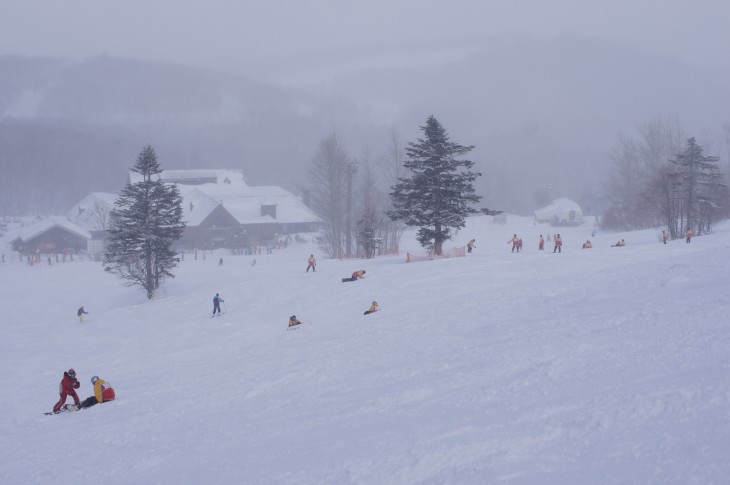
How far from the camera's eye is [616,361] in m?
10.3

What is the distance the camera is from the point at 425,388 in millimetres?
11086

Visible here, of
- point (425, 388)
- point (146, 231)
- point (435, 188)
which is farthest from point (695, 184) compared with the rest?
point (425, 388)

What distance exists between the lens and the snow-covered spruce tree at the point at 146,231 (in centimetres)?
3628

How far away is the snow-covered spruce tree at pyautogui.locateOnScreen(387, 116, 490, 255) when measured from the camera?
3594 centimetres

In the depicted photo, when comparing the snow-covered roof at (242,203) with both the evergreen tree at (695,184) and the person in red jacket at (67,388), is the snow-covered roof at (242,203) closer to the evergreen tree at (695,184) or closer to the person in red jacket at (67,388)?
the evergreen tree at (695,184)

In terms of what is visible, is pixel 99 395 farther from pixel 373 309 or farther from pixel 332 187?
pixel 332 187

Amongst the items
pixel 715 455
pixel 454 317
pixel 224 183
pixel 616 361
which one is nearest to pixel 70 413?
pixel 454 317

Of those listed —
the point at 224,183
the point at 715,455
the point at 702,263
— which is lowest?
the point at 715,455

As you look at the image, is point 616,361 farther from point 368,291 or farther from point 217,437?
point 368,291

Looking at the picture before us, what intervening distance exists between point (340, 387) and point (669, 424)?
669 centimetres

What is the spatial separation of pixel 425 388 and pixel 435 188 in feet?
83.5

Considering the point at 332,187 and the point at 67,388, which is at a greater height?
the point at 332,187

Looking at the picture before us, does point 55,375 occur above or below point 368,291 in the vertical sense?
below

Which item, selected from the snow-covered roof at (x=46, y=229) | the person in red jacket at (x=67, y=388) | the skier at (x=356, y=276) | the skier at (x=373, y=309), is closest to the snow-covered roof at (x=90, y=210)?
the snow-covered roof at (x=46, y=229)
